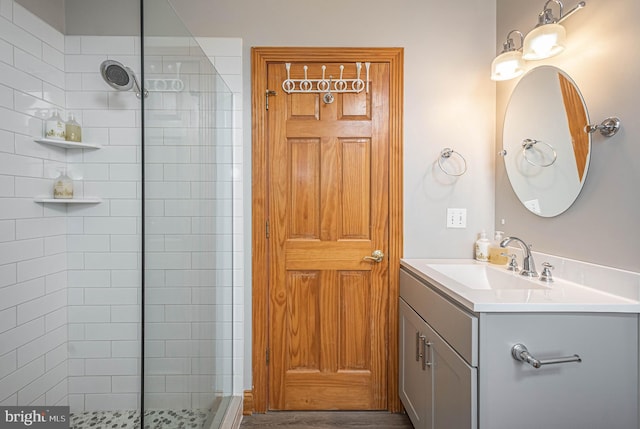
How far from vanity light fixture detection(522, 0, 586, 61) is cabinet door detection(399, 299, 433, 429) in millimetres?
1330

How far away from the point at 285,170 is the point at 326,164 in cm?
25

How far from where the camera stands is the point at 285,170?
1.93 m

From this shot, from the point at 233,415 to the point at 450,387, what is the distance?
1.19 meters

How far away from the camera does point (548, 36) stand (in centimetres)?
135

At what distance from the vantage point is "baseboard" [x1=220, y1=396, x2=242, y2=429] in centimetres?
167

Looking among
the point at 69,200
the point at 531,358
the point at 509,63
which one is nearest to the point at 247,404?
the point at 69,200

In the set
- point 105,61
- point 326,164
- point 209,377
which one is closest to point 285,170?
point 326,164

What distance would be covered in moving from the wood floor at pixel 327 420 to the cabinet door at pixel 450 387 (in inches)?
22.2

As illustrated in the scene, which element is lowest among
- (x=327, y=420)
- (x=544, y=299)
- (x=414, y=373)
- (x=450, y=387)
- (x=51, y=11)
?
(x=327, y=420)

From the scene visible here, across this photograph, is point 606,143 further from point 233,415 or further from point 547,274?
point 233,415

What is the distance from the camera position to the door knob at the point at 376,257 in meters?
1.94

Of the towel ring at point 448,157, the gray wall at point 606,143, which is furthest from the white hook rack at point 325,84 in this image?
the gray wall at point 606,143

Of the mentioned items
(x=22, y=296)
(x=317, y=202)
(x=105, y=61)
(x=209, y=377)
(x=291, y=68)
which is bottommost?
(x=209, y=377)

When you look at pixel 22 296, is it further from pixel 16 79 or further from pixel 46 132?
pixel 16 79
